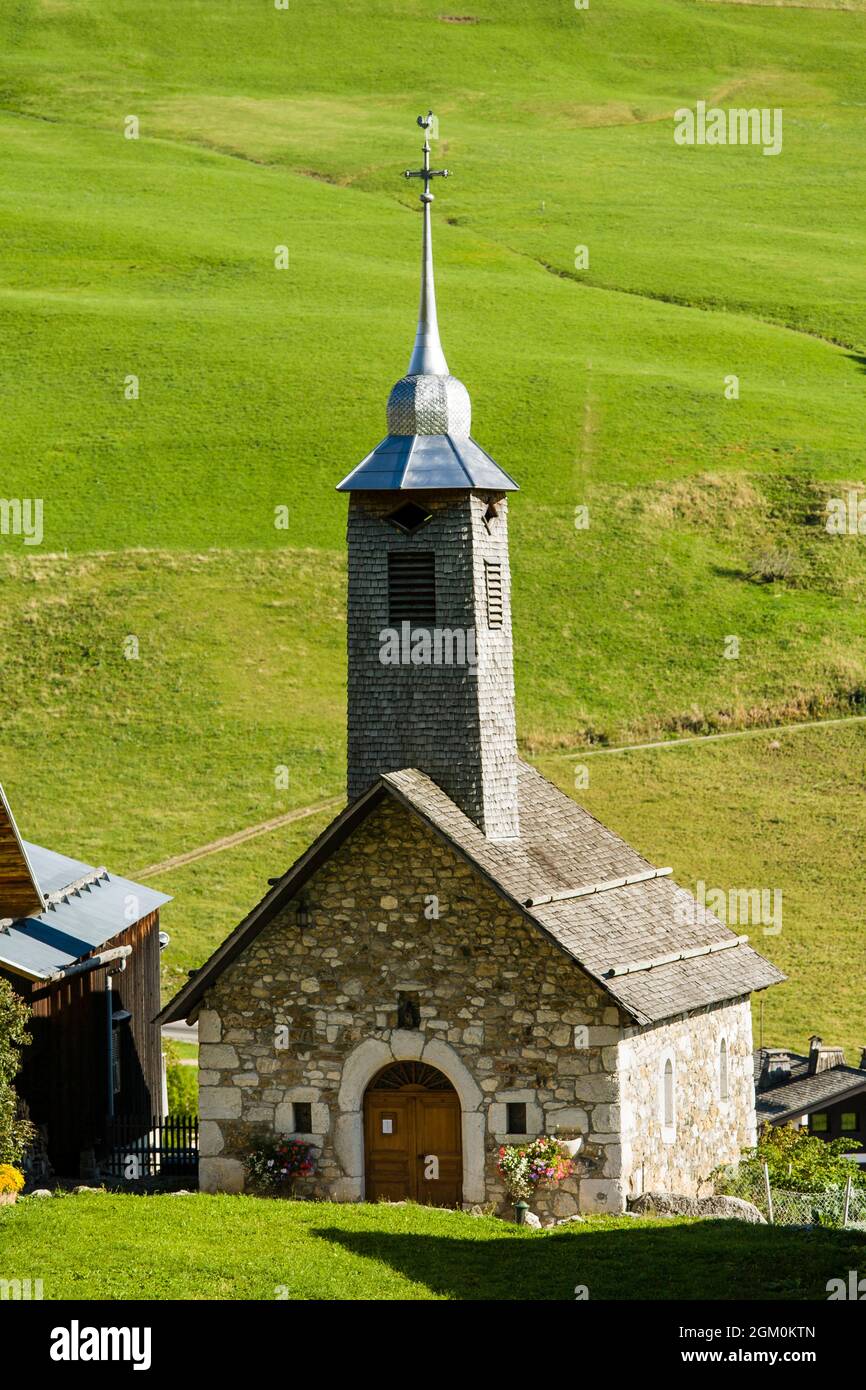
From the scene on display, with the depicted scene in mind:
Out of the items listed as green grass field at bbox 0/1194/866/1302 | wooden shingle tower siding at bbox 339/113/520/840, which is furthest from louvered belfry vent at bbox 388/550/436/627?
green grass field at bbox 0/1194/866/1302

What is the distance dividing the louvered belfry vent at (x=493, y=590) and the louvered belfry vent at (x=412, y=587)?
0.85 m

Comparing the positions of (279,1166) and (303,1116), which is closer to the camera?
(279,1166)

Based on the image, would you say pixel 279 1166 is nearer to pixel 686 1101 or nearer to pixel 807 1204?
pixel 686 1101

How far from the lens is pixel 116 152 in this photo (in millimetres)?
133500

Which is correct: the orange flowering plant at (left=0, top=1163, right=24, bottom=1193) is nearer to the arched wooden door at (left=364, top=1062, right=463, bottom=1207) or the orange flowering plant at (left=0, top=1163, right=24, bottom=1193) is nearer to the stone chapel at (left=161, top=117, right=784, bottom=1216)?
the stone chapel at (left=161, top=117, right=784, bottom=1216)

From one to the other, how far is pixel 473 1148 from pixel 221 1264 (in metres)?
5.74

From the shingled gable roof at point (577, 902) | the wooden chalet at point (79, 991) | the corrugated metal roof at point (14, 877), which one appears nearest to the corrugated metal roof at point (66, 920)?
the wooden chalet at point (79, 991)

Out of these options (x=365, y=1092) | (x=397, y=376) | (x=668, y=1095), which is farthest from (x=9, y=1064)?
(x=397, y=376)

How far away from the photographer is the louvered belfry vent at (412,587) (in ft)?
93.8

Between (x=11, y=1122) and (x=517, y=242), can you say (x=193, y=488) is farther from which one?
(x=11, y=1122)

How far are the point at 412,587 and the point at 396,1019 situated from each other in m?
6.08

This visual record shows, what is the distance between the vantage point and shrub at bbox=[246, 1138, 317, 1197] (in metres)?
26.9

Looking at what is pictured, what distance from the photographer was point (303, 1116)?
27172 millimetres

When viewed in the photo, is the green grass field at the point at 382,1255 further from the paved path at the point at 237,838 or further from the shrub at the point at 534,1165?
the paved path at the point at 237,838
